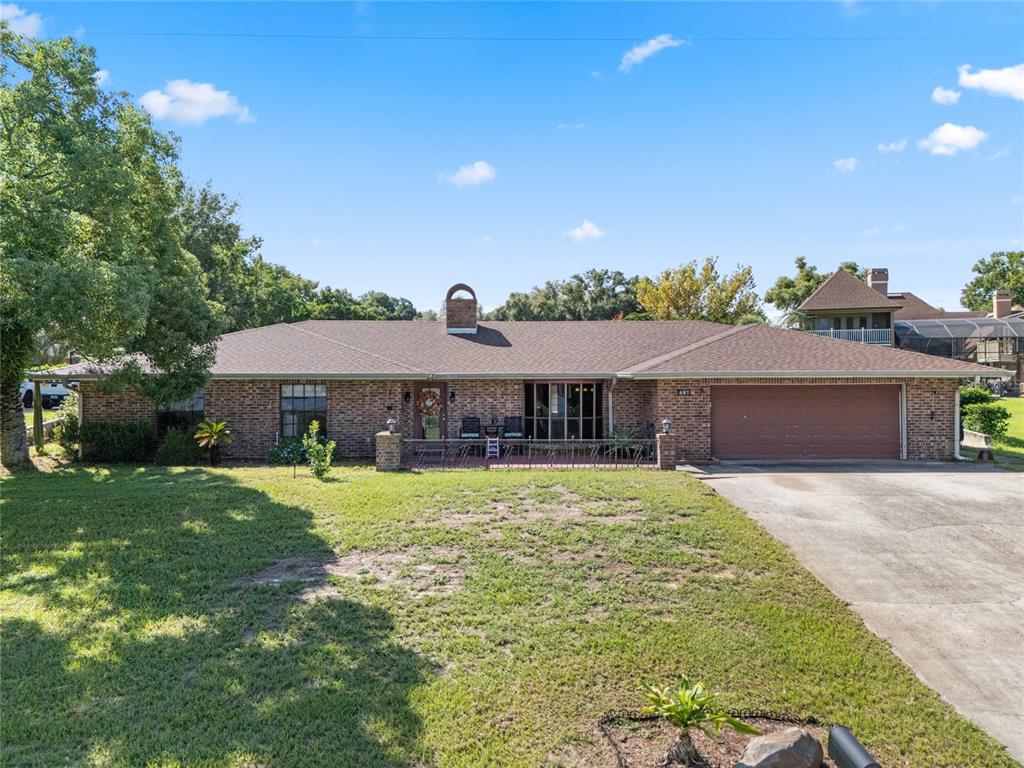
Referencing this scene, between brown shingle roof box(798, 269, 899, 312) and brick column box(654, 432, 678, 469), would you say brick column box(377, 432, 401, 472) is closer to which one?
brick column box(654, 432, 678, 469)

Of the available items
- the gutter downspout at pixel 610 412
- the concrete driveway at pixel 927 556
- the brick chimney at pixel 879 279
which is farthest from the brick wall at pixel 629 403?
the brick chimney at pixel 879 279

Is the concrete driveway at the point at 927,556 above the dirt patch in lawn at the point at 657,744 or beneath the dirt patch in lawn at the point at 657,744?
above

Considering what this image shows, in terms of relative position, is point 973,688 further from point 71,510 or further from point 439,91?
point 439,91

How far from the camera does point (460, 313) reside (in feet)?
62.7

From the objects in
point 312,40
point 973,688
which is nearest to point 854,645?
point 973,688

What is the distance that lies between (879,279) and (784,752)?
3941 cm

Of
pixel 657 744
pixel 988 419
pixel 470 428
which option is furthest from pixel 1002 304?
pixel 657 744

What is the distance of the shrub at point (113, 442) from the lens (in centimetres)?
1459

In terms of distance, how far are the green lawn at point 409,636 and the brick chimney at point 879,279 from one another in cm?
3360

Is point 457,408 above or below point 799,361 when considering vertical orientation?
below

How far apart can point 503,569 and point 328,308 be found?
139 ft

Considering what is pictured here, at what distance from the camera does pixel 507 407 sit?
52.0 feet

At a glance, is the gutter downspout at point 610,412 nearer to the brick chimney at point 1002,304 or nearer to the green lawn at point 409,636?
the green lawn at point 409,636

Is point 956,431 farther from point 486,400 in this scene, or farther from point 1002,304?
point 1002,304
